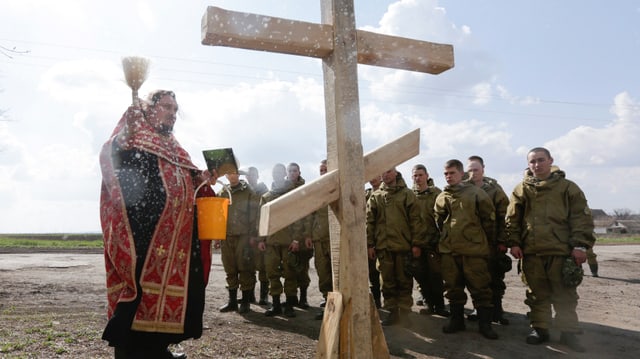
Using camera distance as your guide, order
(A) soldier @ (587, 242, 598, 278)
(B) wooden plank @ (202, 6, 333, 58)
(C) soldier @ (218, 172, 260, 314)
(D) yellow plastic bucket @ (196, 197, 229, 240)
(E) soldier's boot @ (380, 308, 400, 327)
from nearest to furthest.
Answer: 1. (B) wooden plank @ (202, 6, 333, 58)
2. (D) yellow plastic bucket @ (196, 197, 229, 240)
3. (E) soldier's boot @ (380, 308, 400, 327)
4. (C) soldier @ (218, 172, 260, 314)
5. (A) soldier @ (587, 242, 598, 278)

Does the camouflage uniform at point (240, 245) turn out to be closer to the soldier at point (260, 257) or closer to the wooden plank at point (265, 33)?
the soldier at point (260, 257)

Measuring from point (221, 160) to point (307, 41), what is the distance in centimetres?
105

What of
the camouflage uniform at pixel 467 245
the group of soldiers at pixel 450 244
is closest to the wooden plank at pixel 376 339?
the group of soldiers at pixel 450 244

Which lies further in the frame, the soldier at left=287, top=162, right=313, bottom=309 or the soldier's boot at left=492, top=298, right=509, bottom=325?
the soldier at left=287, top=162, right=313, bottom=309

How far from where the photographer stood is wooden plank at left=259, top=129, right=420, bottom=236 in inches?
92.7

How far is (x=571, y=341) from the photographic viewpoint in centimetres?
488

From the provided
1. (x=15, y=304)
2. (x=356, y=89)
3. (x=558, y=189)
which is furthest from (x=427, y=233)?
(x=15, y=304)

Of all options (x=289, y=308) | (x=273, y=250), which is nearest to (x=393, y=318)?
(x=289, y=308)

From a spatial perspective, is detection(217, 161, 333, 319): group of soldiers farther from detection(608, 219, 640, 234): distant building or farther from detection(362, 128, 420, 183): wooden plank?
detection(608, 219, 640, 234): distant building

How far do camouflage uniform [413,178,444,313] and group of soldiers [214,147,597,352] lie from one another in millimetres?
15

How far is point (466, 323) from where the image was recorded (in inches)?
235

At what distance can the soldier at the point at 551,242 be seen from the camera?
15.9 feet

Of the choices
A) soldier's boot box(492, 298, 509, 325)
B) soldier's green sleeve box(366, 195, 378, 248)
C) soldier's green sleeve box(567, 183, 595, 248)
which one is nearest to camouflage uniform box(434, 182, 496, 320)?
soldier's boot box(492, 298, 509, 325)

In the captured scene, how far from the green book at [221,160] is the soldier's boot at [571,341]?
4148 mm
